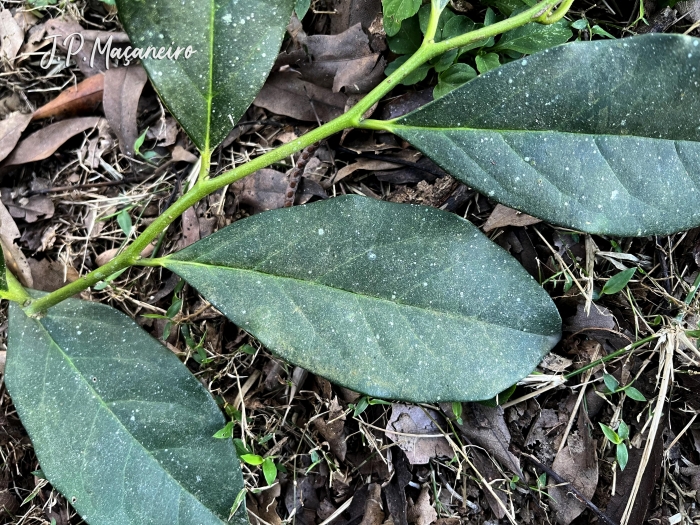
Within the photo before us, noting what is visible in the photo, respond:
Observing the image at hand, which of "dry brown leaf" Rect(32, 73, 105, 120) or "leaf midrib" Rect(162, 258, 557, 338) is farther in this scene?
"dry brown leaf" Rect(32, 73, 105, 120)

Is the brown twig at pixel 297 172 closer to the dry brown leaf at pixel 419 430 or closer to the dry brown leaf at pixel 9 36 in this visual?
the dry brown leaf at pixel 419 430

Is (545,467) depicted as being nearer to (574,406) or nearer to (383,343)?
(574,406)

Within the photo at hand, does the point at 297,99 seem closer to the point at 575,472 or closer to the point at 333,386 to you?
the point at 333,386

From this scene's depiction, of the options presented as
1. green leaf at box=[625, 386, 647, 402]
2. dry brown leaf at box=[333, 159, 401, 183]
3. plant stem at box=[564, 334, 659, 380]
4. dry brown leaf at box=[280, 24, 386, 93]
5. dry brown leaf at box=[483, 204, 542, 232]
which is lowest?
green leaf at box=[625, 386, 647, 402]

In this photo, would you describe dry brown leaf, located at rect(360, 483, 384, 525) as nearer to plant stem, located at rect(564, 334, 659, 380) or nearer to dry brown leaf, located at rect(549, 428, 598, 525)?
dry brown leaf, located at rect(549, 428, 598, 525)

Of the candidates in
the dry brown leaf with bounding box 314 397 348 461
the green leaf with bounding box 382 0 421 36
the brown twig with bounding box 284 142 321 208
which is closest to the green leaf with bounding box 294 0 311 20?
the green leaf with bounding box 382 0 421 36

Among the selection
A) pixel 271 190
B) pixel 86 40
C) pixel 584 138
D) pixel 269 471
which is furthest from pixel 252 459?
pixel 86 40
